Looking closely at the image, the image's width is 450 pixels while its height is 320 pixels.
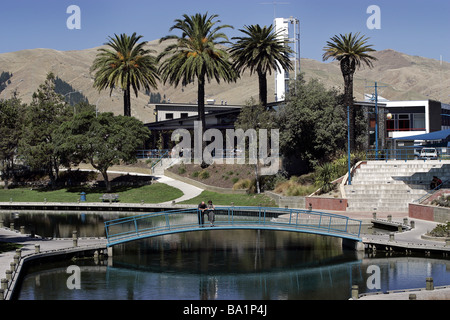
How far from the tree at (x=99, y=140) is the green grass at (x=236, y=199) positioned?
12.8m

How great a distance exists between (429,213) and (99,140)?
39949 millimetres

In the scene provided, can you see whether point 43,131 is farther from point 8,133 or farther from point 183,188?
point 183,188

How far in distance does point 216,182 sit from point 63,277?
40.2 meters

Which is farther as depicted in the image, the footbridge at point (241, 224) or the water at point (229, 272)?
the footbridge at point (241, 224)

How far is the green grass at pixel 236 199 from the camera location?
63184 mm

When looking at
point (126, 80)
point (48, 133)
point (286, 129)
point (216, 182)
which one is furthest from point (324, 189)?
point (48, 133)

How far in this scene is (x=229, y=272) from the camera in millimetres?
36375

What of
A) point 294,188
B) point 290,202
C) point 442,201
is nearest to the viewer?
point 442,201

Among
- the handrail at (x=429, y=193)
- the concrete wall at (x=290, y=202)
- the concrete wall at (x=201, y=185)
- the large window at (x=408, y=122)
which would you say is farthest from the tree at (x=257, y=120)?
the large window at (x=408, y=122)

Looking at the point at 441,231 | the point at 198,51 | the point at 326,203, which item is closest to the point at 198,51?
the point at 198,51

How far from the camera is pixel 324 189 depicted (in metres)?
60.1

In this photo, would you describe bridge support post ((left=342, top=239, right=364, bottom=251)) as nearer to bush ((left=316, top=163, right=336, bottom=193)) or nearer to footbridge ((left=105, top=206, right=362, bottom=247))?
footbridge ((left=105, top=206, right=362, bottom=247))

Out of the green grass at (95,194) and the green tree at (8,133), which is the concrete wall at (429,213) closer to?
the green grass at (95,194)
